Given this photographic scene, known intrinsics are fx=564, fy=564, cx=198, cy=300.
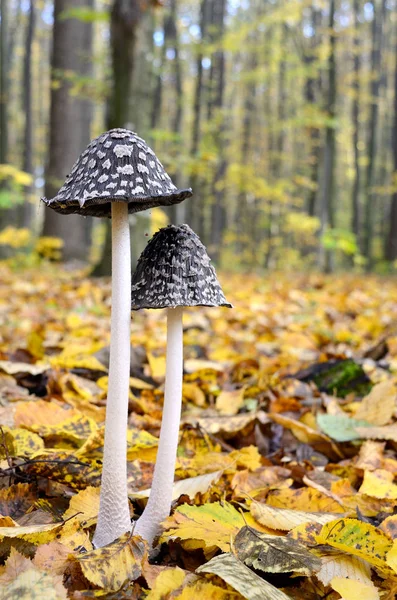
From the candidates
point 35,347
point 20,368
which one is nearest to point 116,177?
point 20,368

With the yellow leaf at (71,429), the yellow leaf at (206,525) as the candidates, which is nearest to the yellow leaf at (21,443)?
the yellow leaf at (71,429)

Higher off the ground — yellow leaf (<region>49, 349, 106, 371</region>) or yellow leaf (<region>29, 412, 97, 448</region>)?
yellow leaf (<region>49, 349, 106, 371</region>)

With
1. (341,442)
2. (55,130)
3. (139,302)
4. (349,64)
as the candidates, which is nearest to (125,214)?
(139,302)

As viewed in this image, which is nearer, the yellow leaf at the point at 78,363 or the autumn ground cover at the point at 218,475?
the autumn ground cover at the point at 218,475

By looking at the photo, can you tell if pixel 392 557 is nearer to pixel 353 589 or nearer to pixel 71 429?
pixel 353 589

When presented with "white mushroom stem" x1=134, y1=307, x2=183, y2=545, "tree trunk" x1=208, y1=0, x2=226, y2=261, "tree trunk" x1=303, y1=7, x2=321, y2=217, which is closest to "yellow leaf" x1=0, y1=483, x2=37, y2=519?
"white mushroom stem" x1=134, y1=307, x2=183, y2=545

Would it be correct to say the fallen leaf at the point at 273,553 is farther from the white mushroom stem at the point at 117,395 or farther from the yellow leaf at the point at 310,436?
the yellow leaf at the point at 310,436

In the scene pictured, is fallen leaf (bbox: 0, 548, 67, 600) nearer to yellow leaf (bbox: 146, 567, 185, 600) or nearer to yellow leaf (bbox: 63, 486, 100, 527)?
yellow leaf (bbox: 146, 567, 185, 600)
